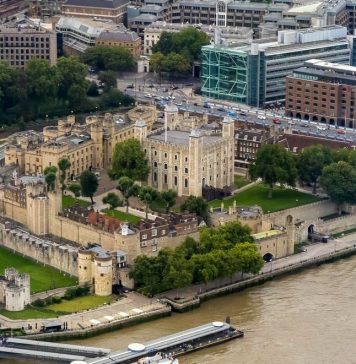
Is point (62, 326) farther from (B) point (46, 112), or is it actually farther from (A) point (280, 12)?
(A) point (280, 12)

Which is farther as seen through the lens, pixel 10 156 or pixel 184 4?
pixel 184 4

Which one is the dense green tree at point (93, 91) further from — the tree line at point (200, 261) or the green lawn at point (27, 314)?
the green lawn at point (27, 314)

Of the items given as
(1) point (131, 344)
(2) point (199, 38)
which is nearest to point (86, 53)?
(2) point (199, 38)

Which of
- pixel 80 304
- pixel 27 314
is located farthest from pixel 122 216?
pixel 27 314

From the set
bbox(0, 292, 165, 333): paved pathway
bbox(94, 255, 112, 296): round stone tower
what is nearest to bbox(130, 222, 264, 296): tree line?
bbox(0, 292, 165, 333): paved pathway

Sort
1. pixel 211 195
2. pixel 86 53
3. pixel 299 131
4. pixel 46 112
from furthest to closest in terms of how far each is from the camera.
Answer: pixel 86 53 → pixel 46 112 → pixel 299 131 → pixel 211 195

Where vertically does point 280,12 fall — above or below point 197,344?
above

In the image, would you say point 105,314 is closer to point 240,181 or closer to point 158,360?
point 158,360

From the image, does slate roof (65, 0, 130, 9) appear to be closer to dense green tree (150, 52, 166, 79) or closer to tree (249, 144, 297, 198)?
dense green tree (150, 52, 166, 79)
